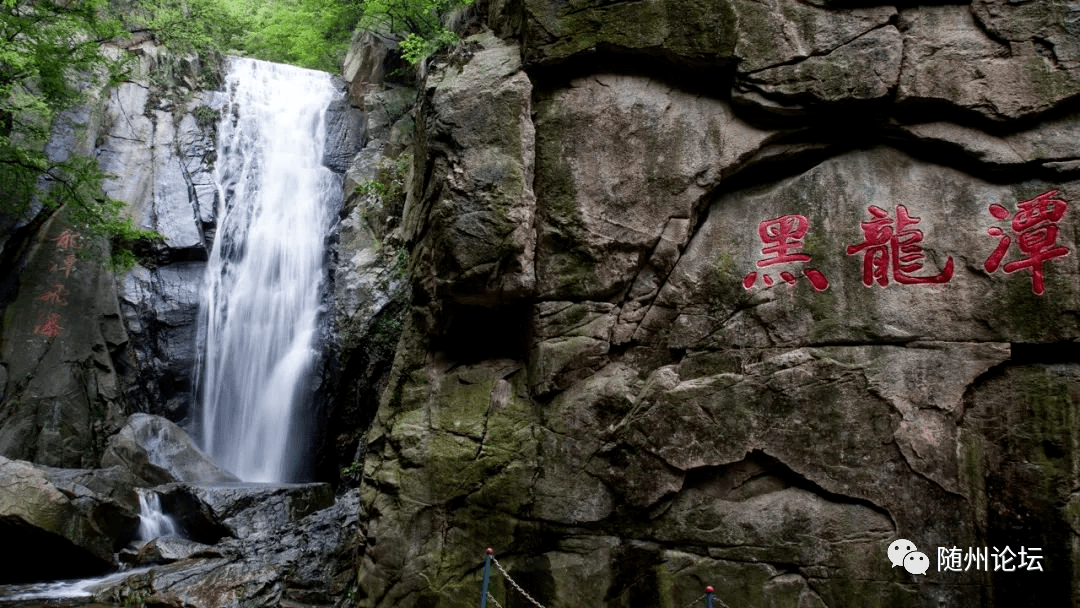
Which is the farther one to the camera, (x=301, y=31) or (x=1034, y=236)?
(x=301, y=31)

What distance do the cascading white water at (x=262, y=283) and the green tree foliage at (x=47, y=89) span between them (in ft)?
8.02

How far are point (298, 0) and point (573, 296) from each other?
1727cm

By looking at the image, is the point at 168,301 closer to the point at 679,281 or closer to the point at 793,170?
the point at 679,281

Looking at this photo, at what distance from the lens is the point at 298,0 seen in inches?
770

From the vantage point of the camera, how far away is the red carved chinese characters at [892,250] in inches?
231

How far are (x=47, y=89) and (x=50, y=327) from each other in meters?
3.97

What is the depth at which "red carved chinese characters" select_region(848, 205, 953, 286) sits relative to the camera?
19.2 ft

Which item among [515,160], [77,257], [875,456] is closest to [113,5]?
[77,257]

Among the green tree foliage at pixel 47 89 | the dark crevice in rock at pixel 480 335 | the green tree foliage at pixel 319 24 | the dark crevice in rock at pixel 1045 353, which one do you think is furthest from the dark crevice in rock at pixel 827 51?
the green tree foliage at pixel 47 89

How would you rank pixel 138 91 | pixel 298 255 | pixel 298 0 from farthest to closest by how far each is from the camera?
pixel 298 0
pixel 138 91
pixel 298 255

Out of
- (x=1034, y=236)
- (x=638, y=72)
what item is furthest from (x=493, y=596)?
(x=1034, y=236)

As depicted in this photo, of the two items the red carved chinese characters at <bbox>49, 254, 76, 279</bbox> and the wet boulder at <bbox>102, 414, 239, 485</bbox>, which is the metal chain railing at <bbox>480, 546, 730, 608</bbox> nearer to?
the wet boulder at <bbox>102, 414, 239, 485</bbox>

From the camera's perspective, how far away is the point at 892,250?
5.92 meters

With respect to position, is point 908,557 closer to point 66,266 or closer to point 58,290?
point 58,290
